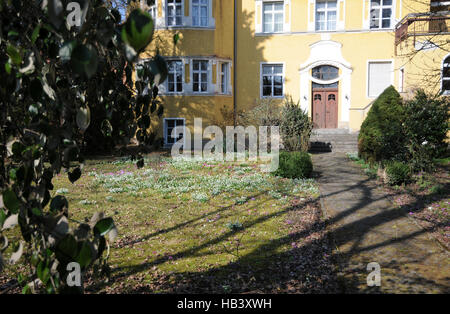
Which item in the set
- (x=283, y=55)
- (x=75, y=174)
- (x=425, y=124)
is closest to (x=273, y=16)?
(x=283, y=55)

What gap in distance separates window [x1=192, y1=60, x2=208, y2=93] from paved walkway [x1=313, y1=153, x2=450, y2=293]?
11193 mm

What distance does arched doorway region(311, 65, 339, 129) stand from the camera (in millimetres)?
19938

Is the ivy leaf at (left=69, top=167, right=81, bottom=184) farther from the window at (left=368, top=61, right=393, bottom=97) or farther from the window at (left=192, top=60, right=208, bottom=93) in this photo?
the window at (left=368, top=61, right=393, bottom=97)

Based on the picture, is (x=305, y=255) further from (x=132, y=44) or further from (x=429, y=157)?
(x=429, y=157)

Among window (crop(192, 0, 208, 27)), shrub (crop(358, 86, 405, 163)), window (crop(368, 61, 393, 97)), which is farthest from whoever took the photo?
window (crop(368, 61, 393, 97))

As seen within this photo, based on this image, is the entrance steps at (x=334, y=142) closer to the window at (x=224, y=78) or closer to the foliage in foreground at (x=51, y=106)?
the window at (x=224, y=78)

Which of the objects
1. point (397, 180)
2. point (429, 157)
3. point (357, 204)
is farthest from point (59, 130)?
point (429, 157)

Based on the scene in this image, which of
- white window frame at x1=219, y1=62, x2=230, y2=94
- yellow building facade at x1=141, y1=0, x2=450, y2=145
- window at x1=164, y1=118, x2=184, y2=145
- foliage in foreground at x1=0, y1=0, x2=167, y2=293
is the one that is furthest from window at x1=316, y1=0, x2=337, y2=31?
foliage in foreground at x1=0, y1=0, x2=167, y2=293

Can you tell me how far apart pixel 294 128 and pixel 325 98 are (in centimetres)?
600

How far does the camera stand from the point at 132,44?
1207 mm

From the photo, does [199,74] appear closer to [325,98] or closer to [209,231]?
[325,98]

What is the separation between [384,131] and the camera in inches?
433

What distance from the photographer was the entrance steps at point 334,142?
1706 centimetres

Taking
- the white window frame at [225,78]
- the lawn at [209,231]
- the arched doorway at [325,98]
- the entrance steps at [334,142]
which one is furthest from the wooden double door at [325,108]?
the lawn at [209,231]
